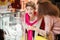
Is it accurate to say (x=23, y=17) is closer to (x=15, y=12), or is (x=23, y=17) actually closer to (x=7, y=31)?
(x=15, y=12)

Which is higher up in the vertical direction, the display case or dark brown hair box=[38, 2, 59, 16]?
dark brown hair box=[38, 2, 59, 16]

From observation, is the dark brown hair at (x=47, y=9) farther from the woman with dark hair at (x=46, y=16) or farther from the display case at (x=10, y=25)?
the display case at (x=10, y=25)

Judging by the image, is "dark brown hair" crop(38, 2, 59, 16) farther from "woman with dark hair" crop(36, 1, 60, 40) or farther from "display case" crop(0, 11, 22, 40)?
"display case" crop(0, 11, 22, 40)

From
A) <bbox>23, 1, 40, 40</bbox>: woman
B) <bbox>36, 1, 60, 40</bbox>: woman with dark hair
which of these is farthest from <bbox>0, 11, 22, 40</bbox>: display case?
<bbox>36, 1, 60, 40</bbox>: woman with dark hair

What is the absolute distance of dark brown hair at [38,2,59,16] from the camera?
1.25m

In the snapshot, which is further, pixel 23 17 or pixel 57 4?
pixel 23 17

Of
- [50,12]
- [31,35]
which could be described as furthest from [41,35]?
[50,12]

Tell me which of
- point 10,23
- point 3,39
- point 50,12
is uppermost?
point 50,12

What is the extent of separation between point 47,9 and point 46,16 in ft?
0.19

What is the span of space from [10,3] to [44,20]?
0.33m

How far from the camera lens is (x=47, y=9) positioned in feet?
4.16

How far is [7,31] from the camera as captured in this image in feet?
4.64

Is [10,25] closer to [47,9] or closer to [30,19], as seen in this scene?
[30,19]

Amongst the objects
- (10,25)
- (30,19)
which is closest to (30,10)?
(30,19)
